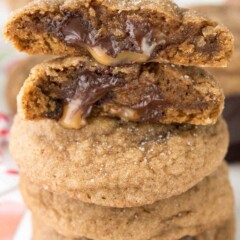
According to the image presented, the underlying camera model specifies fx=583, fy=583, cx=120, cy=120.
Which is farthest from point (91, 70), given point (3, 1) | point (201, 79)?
point (3, 1)

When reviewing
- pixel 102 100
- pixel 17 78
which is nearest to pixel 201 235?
pixel 102 100

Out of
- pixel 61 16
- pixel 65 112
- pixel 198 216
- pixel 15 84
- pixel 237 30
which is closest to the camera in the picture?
pixel 61 16

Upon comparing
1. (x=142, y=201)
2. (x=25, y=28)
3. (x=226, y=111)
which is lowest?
(x=226, y=111)

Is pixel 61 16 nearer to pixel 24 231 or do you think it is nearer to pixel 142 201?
pixel 142 201

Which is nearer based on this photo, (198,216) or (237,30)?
(198,216)

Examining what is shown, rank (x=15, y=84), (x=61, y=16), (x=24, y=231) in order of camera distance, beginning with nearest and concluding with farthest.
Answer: (x=61, y=16) → (x=24, y=231) → (x=15, y=84)

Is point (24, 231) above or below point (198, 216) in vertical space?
below
